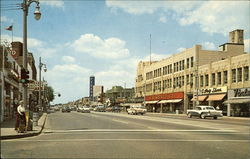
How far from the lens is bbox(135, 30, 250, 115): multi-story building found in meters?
52.9

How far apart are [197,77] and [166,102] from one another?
16.3 metres

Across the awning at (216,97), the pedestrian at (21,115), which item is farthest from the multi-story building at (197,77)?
the pedestrian at (21,115)

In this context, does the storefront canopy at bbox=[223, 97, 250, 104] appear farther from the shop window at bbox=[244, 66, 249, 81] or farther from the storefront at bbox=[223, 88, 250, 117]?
the shop window at bbox=[244, 66, 249, 81]

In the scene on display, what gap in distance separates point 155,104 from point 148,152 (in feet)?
254

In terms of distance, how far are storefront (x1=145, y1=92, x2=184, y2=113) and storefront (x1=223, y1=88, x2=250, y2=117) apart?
1659cm

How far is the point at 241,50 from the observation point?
227 feet

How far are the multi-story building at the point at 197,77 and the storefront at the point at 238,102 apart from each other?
0.65 meters

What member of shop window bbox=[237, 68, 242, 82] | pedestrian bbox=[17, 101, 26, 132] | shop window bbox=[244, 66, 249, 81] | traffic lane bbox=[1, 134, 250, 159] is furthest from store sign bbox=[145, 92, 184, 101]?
traffic lane bbox=[1, 134, 250, 159]

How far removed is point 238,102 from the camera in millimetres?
48938

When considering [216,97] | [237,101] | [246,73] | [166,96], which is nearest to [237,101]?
[237,101]

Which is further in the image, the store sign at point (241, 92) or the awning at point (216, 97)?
the awning at point (216, 97)

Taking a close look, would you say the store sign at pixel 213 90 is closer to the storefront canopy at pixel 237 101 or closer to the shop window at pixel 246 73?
the storefront canopy at pixel 237 101

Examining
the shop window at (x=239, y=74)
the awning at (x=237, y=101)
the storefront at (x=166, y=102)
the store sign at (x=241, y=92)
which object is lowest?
the storefront at (x=166, y=102)

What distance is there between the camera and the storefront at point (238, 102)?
1924 inches
